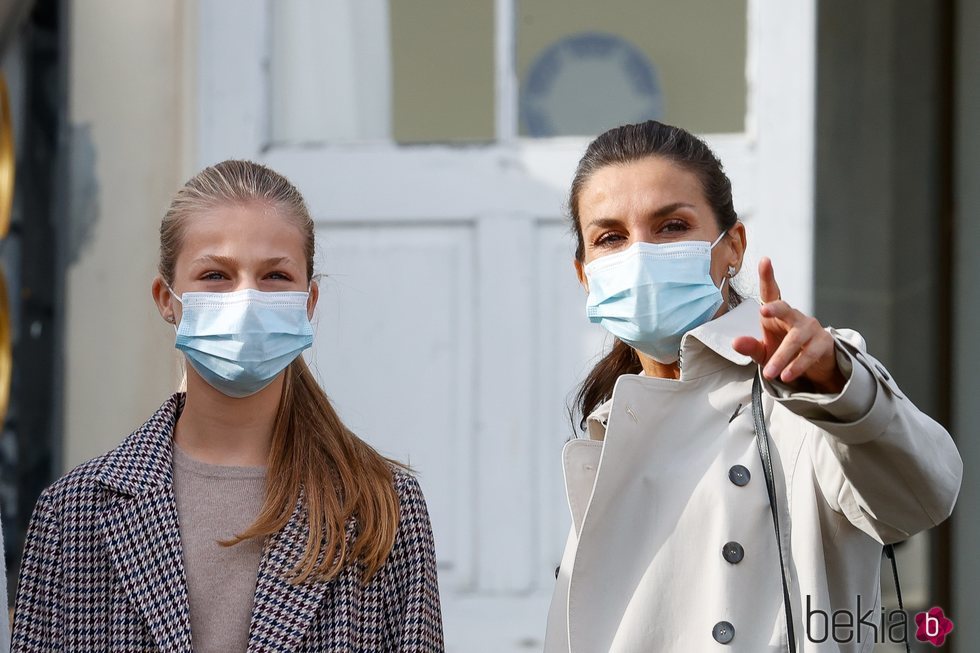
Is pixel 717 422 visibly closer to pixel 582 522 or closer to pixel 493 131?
pixel 582 522

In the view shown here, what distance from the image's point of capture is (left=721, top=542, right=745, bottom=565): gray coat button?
1.78m

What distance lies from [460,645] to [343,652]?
116 cm

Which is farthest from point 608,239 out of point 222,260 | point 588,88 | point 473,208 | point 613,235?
point 588,88

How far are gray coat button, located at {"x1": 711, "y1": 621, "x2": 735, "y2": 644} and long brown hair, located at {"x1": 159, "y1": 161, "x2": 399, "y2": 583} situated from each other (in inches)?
21.0

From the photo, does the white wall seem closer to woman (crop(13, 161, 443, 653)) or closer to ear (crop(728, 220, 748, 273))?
woman (crop(13, 161, 443, 653))

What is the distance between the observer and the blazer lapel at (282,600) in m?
1.93

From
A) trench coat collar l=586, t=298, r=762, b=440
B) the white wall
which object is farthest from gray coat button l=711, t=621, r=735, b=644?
the white wall

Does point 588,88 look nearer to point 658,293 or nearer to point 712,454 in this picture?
point 658,293

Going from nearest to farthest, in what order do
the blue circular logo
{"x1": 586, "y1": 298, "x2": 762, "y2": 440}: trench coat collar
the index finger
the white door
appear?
the index finger < {"x1": 586, "y1": 298, "x2": 762, "y2": 440}: trench coat collar < the white door < the blue circular logo

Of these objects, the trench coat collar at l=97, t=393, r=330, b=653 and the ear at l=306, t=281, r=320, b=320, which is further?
the ear at l=306, t=281, r=320, b=320

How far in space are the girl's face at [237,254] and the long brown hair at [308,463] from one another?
0.07 feet

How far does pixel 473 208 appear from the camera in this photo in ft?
10.4

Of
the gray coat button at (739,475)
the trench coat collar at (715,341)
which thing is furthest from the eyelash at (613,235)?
the gray coat button at (739,475)

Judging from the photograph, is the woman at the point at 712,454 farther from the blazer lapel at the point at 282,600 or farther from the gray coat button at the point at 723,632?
the blazer lapel at the point at 282,600
